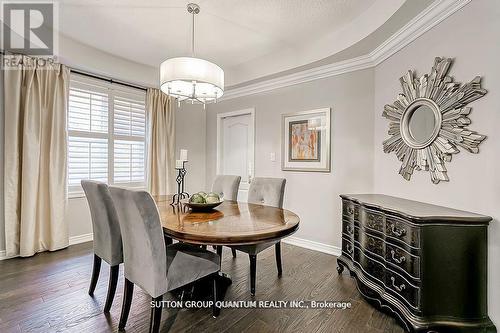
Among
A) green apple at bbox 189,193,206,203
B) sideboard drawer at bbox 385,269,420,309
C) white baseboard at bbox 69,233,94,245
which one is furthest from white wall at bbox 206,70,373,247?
white baseboard at bbox 69,233,94,245

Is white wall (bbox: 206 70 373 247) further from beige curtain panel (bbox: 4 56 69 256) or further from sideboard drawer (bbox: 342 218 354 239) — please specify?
beige curtain panel (bbox: 4 56 69 256)

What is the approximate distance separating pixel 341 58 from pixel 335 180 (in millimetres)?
1507

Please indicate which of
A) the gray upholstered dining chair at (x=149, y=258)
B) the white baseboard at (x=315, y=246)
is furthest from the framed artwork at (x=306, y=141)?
the gray upholstered dining chair at (x=149, y=258)

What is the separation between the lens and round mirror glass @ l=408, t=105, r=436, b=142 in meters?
2.14

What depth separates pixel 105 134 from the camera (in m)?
3.74

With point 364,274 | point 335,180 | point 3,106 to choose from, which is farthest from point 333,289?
point 3,106

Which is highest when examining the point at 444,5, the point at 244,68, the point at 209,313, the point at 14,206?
the point at 244,68

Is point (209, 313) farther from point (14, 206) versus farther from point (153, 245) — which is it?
point (14, 206)

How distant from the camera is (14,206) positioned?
2.96m

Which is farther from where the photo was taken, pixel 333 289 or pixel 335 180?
pixel 335 180

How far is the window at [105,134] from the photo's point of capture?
346cm

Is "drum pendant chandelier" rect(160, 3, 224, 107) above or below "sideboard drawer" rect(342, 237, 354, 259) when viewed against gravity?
above

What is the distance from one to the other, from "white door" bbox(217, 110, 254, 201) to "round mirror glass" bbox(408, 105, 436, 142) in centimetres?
233

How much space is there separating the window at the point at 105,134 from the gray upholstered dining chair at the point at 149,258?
2383mm
